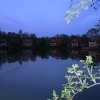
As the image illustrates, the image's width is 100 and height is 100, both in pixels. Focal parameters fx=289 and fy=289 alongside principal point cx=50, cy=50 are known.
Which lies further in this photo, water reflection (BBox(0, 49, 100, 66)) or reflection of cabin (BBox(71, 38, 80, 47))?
reflection of cabin (BBox(71, 38, 80, 47))

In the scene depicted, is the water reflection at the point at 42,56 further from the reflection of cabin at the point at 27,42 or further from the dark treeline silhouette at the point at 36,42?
the reflection of cabin at the point at 27,42

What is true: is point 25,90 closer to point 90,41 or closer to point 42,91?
point 42,91

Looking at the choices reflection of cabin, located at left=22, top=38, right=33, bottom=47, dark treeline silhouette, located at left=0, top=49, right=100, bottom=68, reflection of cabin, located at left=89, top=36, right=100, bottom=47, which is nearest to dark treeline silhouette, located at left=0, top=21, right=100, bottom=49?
reflection of cabin, located at left=22, top=38, right=33, bottom=47

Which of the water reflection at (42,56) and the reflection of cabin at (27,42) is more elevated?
the reflection of cabin at (27,42)

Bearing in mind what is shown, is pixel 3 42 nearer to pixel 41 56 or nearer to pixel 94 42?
pixel 94 42

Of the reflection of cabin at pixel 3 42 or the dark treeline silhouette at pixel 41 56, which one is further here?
the reflection of cabin at pixel 3 42

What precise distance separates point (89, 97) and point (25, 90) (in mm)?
3663

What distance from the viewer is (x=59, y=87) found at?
40.6 feet

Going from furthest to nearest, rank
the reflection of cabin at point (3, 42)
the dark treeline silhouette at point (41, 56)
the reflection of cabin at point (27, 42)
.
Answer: the reflection of cabin at point (27, 42)
the reflection of cabin at point (3, 42)
the dark treeline silhouette at point (41, 56)

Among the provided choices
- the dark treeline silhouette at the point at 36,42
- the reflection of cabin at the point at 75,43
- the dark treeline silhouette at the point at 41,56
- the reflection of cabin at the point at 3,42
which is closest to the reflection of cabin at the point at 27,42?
the dark treeline silhouette at the point at 36,42

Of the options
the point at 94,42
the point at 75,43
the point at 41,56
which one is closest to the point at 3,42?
the point at 75,43

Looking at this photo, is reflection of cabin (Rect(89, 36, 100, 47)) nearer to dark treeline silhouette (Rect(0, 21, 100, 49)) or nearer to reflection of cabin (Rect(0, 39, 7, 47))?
dark treeline silhouette (Rect(0, 21, 100, 49))

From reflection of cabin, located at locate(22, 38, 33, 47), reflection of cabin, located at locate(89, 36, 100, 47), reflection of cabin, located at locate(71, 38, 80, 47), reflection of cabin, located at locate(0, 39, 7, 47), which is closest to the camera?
reflection of cabin, located at locate(89, 36, 100, 47)

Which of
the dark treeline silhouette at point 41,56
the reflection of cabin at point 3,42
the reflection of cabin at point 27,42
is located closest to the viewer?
the dark treeline silhouette at point 41,56
